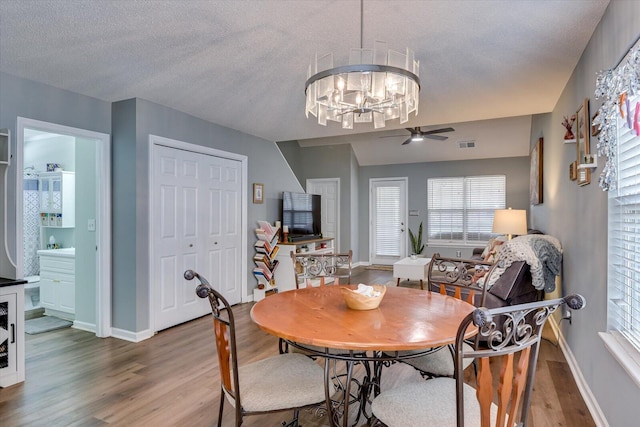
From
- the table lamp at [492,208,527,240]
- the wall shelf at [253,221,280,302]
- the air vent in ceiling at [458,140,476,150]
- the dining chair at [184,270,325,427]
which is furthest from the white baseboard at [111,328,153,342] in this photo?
the air vent in ceiling at [458,140,476,150]

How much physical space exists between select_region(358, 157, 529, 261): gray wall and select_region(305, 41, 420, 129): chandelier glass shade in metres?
5.87

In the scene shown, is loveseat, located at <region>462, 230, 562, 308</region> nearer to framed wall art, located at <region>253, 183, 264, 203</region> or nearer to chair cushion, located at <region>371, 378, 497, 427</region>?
chair cushion, located at <region>371, 378, 497, 427</region>

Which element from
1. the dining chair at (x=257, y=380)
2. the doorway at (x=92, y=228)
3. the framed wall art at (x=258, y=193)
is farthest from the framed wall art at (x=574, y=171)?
the doorway at (x=92, y=228)

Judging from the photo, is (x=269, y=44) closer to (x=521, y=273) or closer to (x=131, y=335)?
(x=521, y=273)

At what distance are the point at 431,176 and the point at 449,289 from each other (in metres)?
4.81

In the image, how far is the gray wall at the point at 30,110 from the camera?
2.83m

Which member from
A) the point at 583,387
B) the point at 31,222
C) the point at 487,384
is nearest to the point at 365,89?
the point at 487,384

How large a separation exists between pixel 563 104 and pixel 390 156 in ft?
15.0

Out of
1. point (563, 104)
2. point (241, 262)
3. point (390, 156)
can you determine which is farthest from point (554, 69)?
point (390, 156)

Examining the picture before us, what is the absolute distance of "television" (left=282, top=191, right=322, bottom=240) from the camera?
563 centimetres

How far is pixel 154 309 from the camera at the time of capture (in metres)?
3.64

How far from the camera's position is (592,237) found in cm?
229

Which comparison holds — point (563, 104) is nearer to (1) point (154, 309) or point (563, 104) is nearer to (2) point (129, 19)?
(2) point (129, 19)

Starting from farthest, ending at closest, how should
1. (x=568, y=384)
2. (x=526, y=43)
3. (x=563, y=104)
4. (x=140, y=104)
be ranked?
(x=140, y=104)
(x=563, y=104)
(x=568, y=384)
(x=526, y=43)
